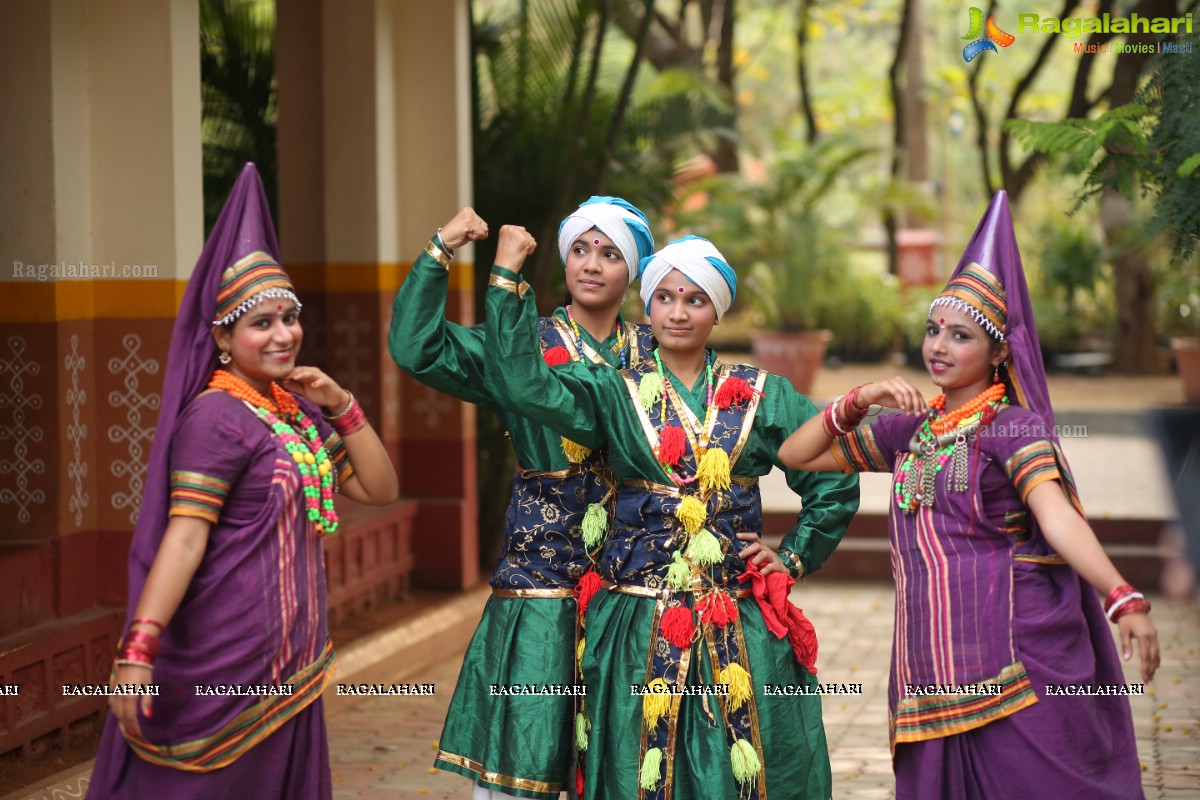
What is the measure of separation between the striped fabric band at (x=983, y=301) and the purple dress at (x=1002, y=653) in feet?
0.72

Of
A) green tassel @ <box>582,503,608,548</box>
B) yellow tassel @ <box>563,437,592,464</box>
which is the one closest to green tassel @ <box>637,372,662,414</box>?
yellow tassel @ <box>563,437,592,464</box>

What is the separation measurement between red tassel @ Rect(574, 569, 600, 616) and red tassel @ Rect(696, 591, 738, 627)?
0.32 m

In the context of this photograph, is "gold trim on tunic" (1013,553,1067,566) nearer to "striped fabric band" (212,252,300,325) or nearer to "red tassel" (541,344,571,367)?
"red tassel" (541,344,571,367)

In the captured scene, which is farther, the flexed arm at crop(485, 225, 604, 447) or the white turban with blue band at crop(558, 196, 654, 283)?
the white turban with blue band at crop(558, 196, 654, 283)

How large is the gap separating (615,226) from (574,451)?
0.65 metres

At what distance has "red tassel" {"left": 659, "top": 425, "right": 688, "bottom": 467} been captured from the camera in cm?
399

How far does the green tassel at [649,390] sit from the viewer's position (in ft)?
13.3

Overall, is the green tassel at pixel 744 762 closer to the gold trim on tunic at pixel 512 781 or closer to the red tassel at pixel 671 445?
the gold trim on tunic at pixel 512 781

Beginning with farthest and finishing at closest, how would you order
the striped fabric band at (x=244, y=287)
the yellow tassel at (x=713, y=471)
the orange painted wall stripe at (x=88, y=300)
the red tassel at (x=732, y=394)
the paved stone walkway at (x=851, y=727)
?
the paved stone walkway at (x=851, y=727)
the orange painted wall stripe at (x=88, y=300)
the red tassel at (x=732, y=394)
the yellow tassel at (x=713, y=471)
the striped fabric band at (x=244, y=287)

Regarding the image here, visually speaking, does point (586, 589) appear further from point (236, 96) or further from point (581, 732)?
point (236, 96)

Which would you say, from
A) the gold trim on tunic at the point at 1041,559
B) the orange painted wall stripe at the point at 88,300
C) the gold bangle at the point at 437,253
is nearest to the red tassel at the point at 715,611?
the gold trim on tunic at the point at 1041,559

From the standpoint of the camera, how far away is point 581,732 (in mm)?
4098

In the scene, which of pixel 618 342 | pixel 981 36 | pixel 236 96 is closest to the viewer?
pixel 618 342

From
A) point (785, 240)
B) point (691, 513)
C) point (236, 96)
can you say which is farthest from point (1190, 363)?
point (691, 513)
